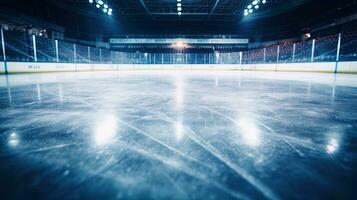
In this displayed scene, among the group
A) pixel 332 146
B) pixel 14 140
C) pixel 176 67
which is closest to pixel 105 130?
pixel 14 140

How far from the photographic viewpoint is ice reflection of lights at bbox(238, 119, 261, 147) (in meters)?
1.18

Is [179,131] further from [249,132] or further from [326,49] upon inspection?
[326,49]

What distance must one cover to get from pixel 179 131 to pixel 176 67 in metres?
24.3

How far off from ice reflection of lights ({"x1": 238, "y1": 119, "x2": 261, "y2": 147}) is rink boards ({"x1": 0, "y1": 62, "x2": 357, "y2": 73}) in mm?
11341

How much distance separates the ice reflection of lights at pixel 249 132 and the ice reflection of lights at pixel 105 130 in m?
0.88

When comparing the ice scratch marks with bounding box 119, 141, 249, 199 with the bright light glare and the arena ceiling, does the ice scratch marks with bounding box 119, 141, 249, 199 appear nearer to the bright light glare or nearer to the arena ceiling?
the arena ceiling

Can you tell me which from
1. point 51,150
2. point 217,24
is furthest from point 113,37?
point 51,150

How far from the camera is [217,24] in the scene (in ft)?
78.4

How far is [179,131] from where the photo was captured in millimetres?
1375

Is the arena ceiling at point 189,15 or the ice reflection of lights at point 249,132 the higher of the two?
the arena ceiling at point 189,15

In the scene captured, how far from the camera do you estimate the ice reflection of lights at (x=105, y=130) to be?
3.93 ft

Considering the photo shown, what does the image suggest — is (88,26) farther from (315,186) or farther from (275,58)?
(315,186)

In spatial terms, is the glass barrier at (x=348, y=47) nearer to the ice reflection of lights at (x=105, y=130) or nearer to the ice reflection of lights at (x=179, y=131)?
the ice reflection of lights at (x=179, y=131)

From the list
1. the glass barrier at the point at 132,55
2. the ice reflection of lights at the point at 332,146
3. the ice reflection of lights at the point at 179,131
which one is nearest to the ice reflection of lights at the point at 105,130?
the ice reflection of lights at the point at 179,131
